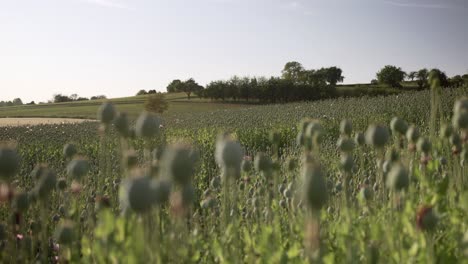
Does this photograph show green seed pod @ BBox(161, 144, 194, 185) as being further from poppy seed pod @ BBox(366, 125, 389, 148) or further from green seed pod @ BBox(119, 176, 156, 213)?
poppy seed pod @ BBox(366, 125, 389, 148)

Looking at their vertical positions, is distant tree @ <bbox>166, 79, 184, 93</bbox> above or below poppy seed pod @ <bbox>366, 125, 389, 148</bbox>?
above

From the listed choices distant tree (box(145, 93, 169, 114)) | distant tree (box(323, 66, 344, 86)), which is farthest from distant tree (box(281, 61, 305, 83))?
distant tree (box(145, 93, 169, 114))

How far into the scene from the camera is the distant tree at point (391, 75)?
83500 millimetres

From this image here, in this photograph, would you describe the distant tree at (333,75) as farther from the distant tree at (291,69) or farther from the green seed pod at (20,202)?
the green seed pod at (20,202)

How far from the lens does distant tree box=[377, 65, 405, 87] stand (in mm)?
83500

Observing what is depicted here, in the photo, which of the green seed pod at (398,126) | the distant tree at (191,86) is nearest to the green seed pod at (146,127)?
the green seed pod at (398,126)

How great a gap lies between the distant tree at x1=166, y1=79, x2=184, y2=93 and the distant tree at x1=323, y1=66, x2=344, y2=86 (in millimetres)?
30661

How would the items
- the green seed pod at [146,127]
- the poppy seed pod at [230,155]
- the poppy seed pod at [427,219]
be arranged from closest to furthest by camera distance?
the poppy seed pod at [230,155] → the poppy seed pod at [427,219] → the green seed pod at [146,127]

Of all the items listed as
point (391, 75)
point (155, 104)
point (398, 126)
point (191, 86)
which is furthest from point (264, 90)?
point (398, 126)

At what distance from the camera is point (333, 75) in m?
97.2

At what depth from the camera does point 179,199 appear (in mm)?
1625

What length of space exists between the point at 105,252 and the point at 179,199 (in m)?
0.62

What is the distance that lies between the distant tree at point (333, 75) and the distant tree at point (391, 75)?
38.1ft

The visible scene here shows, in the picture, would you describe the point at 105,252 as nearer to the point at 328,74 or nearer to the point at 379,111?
the point at 379,111
